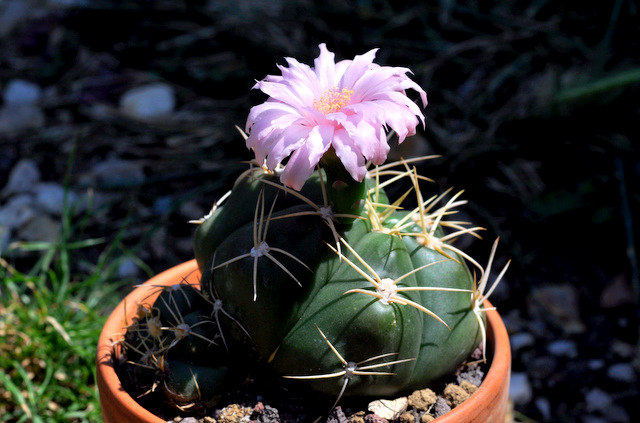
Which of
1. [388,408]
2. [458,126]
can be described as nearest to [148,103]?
[458,126]

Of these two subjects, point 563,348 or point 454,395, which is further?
point 563,348

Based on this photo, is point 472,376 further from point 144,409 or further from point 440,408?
point 144,409

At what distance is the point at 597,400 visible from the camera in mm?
1896

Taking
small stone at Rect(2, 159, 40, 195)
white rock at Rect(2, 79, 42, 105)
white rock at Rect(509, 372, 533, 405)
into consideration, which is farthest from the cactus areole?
white rock at Rect(2, 79, 42, 105)

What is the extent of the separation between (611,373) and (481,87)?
4.11 ft

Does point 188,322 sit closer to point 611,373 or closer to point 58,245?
point 58,245

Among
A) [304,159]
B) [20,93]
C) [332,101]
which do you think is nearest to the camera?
[304,159]

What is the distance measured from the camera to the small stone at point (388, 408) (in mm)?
956

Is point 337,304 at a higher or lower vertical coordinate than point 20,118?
higher

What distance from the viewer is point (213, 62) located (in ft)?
10.3

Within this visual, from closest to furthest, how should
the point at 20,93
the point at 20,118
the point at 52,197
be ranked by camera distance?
the point at 52,197 < the point at 20,118 < the point at 20,93

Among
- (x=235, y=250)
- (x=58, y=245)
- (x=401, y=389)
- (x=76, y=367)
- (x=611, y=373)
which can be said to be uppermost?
(x=235, y=250)

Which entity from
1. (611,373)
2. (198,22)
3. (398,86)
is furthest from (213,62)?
(398,86)

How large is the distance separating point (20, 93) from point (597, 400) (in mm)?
2670
